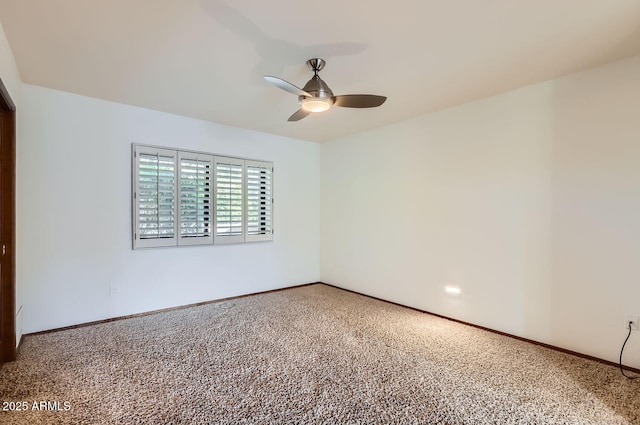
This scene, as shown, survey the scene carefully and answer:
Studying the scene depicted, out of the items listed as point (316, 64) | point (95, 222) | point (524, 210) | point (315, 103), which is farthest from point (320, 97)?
point (95, 222)

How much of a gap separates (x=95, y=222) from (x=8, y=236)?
928mm

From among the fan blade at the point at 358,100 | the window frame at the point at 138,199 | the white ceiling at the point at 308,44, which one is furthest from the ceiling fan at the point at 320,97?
the window frame at the point at 138,199

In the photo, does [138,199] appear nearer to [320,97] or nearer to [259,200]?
[259,200]

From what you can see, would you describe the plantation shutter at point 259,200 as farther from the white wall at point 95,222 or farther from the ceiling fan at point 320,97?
the ceiling fan at point 320,97

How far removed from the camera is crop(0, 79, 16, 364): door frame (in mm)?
2436

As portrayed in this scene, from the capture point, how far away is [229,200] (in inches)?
173

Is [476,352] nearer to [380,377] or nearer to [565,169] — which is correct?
[380,377]

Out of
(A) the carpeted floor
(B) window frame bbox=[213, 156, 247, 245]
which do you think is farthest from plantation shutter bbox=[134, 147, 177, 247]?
(A) the carpeted floor

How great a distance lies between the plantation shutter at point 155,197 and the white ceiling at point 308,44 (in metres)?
→ 0.76

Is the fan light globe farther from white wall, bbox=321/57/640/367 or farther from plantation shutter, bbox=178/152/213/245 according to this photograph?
plantation shutter, bbox=178/152/213/245

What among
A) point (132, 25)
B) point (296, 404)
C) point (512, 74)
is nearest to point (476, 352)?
point (296, 404)

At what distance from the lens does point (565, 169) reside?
9.16 feet

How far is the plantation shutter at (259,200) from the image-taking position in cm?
461

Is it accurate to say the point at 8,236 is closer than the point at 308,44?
No
